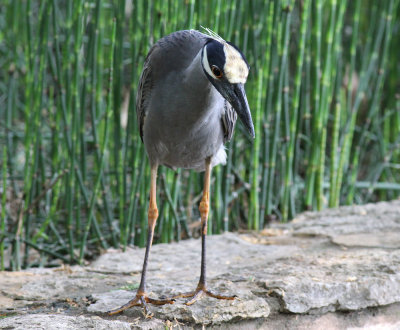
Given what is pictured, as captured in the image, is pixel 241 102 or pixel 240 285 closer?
pixel 241 102

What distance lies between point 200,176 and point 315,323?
1.23 m

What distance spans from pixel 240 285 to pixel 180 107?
26.6 inches

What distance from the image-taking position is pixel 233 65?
181 centimetres

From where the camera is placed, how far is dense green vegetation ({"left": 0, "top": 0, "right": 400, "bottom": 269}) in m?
2.79

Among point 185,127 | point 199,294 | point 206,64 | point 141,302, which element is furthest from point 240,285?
point 206,64

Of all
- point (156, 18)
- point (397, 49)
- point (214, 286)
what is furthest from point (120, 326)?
point (397, 49)

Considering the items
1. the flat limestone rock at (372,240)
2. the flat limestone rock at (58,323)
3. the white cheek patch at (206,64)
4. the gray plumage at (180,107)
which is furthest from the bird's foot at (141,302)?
the flat limestone rock at (372,240)

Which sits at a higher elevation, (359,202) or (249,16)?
(249,16)

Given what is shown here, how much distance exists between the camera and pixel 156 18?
8.95 ft

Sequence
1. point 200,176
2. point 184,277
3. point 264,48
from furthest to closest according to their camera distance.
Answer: point 200,176 < point 264,48 < point 184,277

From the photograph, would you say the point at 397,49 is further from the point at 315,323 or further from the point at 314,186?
the point at 315,323

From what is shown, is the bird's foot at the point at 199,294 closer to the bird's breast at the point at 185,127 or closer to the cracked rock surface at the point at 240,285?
the cracked rock surface at the point at 240,285

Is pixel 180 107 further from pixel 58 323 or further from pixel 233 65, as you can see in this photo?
pixel 58 323

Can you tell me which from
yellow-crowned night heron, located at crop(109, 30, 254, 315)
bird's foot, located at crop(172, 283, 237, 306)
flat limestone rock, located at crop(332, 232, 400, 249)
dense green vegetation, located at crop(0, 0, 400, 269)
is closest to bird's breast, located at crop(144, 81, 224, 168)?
yellow-crowned night heron, located at crop(109, 30, 254, 315)
